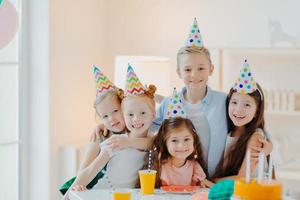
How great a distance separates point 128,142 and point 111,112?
140mm

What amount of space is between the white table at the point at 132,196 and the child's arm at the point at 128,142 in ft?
0.56

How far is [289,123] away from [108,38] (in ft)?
4.36

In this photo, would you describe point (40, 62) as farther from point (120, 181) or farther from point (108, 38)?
point (120, 181)

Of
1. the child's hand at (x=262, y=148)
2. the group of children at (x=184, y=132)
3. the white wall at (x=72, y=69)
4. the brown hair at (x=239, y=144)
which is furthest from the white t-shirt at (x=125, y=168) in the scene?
the white wall at (x=72, y=69)

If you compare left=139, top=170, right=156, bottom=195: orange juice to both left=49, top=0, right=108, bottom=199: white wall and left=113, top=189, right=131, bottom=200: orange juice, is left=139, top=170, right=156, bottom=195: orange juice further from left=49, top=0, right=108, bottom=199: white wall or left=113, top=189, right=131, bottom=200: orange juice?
left=49, top=0, right=108, bottom=199: white wall

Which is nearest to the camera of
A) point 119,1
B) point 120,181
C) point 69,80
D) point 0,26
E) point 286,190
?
point 120,181

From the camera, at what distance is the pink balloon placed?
2.75 meters

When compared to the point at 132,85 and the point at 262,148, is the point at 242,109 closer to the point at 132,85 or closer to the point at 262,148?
the point at 262,148

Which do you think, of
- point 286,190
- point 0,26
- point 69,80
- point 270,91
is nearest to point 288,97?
point 270,91

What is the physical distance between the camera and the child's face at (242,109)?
7.82 feet

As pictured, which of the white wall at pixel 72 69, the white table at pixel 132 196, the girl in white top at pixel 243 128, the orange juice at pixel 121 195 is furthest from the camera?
the white wall at pixel 72 69

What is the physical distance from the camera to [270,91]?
363 cm

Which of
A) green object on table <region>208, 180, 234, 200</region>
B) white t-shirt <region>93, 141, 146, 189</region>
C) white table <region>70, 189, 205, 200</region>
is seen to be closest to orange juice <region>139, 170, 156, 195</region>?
white table <region>70, 189, 205, 200</region>

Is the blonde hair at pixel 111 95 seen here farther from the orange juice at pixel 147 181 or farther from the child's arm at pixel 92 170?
Result: the orange juice at pixel 147 181
